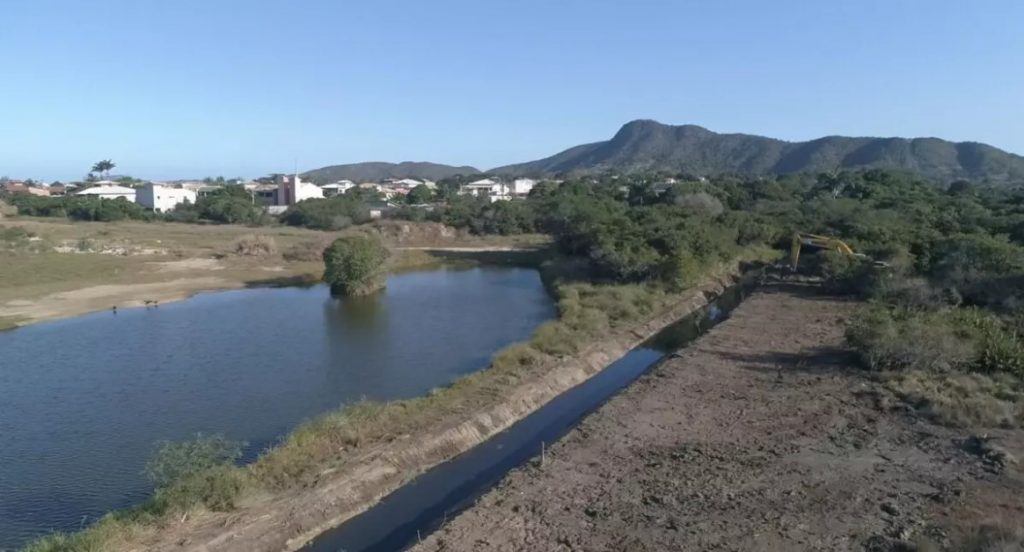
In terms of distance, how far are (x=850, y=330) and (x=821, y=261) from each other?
56.4 feet

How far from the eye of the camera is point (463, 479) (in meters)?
16.6

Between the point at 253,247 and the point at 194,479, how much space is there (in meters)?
42.3

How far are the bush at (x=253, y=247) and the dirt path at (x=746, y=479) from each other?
38811 millimetres

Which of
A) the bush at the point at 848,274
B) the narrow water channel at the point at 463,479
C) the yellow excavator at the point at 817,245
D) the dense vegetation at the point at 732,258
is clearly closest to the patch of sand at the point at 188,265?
the dense vegetation at the point at 732,258

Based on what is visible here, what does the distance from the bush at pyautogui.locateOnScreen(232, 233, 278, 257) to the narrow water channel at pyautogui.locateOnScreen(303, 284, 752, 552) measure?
35.2 metres

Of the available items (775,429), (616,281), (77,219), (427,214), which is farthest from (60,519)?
(77,219)

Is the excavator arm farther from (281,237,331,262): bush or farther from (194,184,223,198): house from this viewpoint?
(194,184,223,198): house

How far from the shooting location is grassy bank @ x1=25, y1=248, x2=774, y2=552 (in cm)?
1302

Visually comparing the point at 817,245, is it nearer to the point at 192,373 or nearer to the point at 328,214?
the point at 192,373

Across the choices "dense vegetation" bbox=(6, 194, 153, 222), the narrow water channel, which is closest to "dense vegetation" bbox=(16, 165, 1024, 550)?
the narrow water channel

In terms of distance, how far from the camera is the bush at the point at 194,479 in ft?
44.6

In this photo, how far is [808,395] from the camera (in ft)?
68.3

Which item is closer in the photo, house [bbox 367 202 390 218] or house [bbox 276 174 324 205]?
house [bbox 367 202 390 218]

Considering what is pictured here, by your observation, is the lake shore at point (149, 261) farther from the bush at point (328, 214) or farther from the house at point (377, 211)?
the house at point (377, 211)
